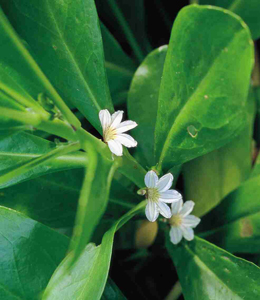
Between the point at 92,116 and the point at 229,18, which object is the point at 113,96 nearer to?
the point at 92,116

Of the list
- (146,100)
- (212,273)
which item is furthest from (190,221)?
(146,100)

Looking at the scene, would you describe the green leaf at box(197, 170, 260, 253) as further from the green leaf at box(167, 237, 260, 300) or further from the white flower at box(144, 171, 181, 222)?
the white flower at box(144, 171, 181, 222)

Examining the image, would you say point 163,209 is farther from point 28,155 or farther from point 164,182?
point 28,155

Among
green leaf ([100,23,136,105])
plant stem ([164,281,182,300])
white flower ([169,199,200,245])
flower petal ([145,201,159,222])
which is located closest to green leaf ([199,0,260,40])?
green leaf ([100,23,136,105])

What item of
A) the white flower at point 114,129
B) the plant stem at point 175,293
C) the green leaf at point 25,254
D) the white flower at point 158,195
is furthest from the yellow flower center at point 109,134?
the plant stem at point 175,293

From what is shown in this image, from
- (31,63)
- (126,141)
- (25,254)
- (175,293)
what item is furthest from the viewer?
(175,293)

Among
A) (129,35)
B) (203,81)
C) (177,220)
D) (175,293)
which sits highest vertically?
(203,81)

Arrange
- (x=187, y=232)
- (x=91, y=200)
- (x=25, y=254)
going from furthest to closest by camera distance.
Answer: (x=187, y=232)
(x=25, y=254)
(x=91, y=200)
